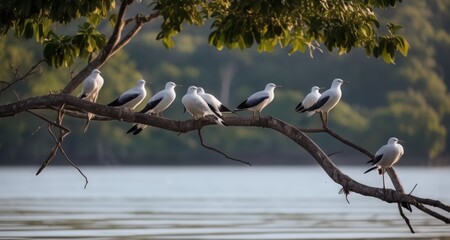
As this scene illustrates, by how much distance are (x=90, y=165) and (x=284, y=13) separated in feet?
199

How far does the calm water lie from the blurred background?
2828 cm

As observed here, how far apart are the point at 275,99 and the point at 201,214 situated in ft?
156

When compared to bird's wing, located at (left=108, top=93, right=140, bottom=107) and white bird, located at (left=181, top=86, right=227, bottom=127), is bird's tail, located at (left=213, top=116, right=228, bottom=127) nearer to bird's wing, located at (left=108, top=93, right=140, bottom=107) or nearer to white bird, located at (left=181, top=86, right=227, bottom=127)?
white bird, located at (left=181, top=86, right=227, bottom=127)

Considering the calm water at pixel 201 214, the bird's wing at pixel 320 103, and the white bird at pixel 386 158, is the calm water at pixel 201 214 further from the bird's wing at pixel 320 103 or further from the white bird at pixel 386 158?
the white bird at pixel 386 158

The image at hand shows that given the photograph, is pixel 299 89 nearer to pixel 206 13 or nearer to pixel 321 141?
pixel 321 141

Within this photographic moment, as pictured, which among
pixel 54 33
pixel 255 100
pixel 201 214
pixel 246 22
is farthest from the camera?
pixel 201 214

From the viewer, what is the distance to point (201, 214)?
26.4 meters

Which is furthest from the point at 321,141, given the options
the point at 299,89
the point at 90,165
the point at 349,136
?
the point at 90,165

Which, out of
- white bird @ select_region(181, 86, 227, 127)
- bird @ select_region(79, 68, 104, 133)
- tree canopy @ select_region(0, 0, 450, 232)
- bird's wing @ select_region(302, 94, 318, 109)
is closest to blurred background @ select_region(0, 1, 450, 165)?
bird's wing @ select_region(302, 94, 318, 109)

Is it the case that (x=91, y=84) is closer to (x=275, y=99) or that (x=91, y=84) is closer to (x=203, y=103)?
(x=203, y=103)

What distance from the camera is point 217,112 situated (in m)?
14.6

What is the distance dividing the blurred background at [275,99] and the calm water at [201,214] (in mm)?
28285

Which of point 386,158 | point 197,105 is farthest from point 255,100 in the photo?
point 386,158

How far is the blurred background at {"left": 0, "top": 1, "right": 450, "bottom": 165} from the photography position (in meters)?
71.1
